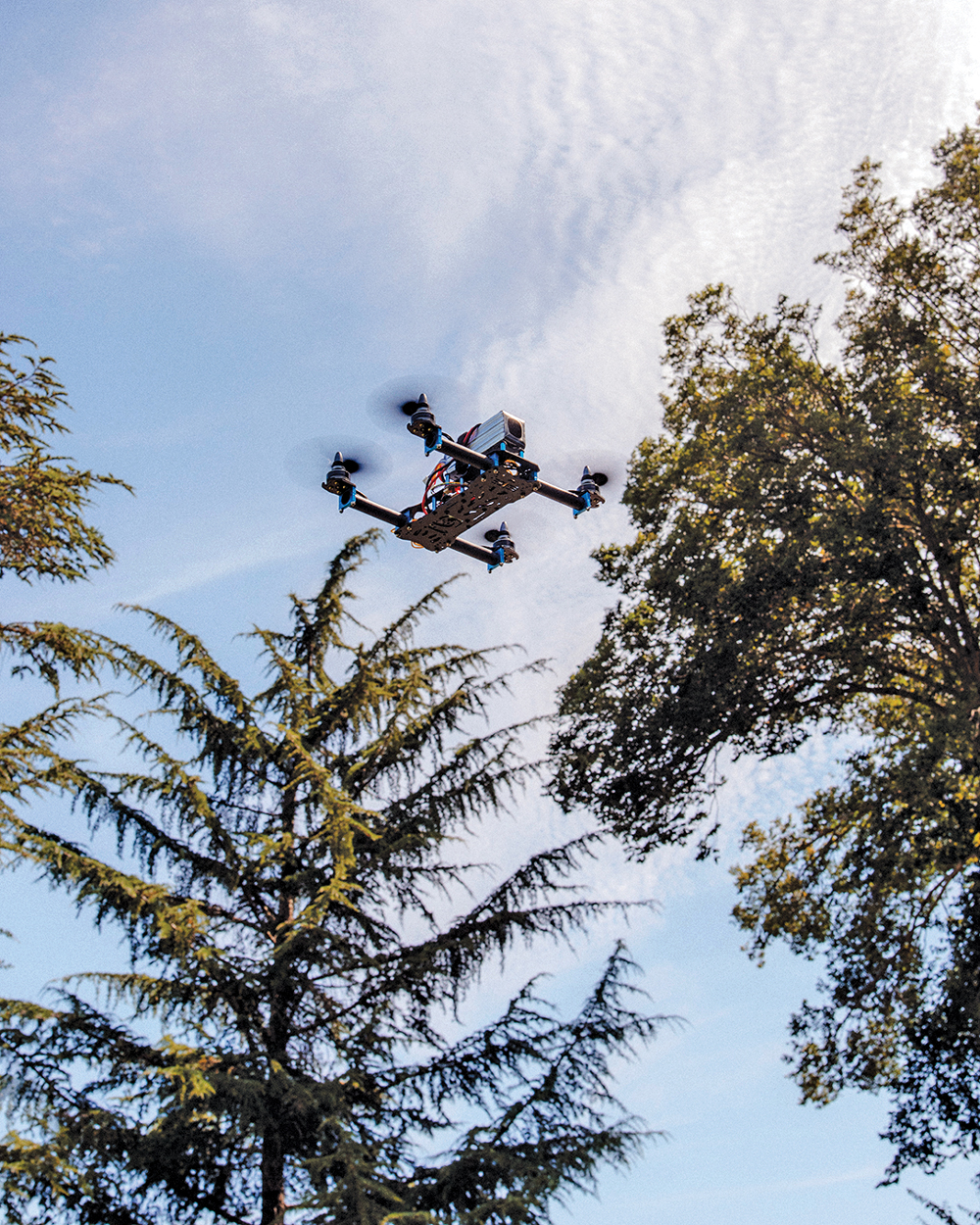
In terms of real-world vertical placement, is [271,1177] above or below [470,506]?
below

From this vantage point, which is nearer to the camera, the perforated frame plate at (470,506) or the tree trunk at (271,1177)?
the perforated frame plate at (470,506)

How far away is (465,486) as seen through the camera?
868cm

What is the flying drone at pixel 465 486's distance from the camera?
8.39m

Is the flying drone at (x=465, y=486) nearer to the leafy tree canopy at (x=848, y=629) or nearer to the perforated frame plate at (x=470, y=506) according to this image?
the perforated frame plate at (x=470, y=506)

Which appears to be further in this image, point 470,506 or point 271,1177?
point 271,1177

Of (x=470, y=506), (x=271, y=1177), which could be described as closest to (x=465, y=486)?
(x=470, y=506)

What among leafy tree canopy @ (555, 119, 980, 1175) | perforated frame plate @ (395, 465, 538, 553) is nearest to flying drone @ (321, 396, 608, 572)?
perforated frame plate @ (395, 465, 538, 553)

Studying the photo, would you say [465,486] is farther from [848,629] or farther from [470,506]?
[848,629]

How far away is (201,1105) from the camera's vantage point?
919 centimetres

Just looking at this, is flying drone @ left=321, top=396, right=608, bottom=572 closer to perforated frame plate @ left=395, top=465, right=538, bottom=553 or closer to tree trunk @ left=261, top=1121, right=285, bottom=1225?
perforated frame plate @ left=395, top=465, right=538, bottom=553

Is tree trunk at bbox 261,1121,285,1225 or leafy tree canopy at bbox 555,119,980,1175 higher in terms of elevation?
leafy tree canopy at bbox 555,119,980,1175

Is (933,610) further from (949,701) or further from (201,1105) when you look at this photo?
(201,1105)

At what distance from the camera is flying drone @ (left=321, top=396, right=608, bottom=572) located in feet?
27.5

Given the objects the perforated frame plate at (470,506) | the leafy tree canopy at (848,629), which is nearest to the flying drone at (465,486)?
the perforated frame plate at (470,506)
